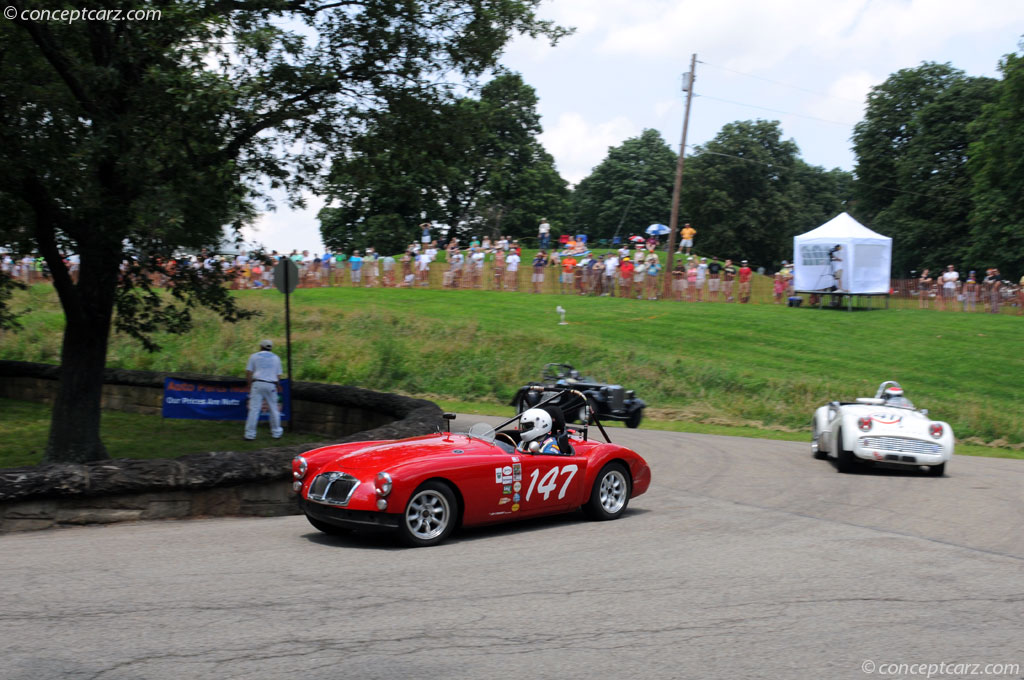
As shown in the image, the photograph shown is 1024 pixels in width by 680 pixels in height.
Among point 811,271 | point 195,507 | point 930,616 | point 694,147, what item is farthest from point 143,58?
point 694,147

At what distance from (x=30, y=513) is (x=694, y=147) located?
77.9 metres

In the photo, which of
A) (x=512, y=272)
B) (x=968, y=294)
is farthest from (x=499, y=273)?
(x=968, y=294)

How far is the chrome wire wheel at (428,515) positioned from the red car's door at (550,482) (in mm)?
925

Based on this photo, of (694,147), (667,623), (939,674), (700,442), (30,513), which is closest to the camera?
(939,674)

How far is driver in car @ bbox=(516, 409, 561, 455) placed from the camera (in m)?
9.38

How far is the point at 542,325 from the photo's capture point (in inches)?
1216

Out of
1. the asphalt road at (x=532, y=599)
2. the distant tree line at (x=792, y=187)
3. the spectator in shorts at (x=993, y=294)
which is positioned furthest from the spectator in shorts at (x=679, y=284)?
the asphalt road at (x=532, y=599)

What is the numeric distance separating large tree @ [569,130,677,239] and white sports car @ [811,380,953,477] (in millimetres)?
69056

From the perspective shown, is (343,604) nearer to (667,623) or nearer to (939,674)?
(667,623)

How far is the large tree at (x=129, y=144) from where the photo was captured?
Result: 1114cm

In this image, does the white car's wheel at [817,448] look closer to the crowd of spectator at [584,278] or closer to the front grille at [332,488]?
the front grille at [332,488]

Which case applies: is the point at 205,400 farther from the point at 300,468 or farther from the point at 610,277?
the point at 610,277

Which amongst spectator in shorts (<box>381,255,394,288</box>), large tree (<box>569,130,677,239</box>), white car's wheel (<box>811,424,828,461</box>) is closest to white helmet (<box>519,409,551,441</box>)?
white car's wheel (<box>811,424,828,461</box>)

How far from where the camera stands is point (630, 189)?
85062 millimetres
